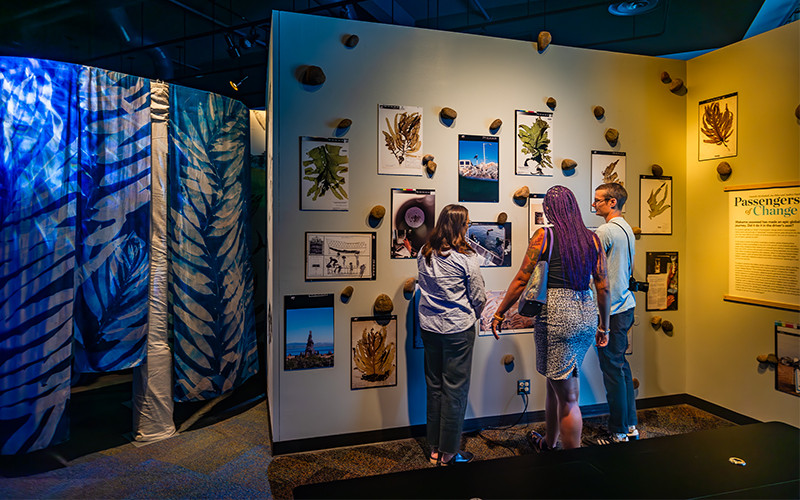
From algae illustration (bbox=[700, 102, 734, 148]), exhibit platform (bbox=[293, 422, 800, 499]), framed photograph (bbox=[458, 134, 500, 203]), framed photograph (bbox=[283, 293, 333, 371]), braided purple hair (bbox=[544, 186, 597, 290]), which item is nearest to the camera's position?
exhibit platform (bbox=[293, 422, 800, 499])

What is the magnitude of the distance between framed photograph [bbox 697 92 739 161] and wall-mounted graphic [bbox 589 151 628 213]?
0.64 metres

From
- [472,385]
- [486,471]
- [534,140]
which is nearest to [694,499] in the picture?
[486,471]

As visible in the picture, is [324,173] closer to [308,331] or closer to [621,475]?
[308,331]

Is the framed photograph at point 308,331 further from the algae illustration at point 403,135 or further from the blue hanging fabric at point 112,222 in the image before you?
the algae illustration at point 403,135

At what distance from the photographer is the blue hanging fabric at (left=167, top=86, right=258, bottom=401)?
9.09ft

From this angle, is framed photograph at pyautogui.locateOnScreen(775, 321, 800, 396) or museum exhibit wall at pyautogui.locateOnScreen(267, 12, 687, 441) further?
framed photograph at pyautogui.locateOnScreen(775, 321, 800, 396)

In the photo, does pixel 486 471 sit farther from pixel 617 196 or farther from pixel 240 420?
pixel 240 420

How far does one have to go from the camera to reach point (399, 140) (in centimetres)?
274

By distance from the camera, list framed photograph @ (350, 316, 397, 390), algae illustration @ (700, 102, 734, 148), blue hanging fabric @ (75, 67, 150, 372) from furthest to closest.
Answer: algae illustration @ (700, 102, 734, 148) → framed photograph @ (350, 316, 397, 390) → blue hanging fabric @ (75, 67, 150, 372)

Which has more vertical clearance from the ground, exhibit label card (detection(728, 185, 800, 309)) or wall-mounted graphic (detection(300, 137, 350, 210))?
wall-mounted graphic (detection(300, 137, 350, 210))

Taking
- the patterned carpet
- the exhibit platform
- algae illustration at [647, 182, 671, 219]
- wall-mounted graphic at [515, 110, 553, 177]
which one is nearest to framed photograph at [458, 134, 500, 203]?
wall-mounted graphic at [515, 110, 553, 177]

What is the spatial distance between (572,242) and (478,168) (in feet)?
3.06

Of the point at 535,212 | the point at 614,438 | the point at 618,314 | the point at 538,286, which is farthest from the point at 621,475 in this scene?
the point at 535,212

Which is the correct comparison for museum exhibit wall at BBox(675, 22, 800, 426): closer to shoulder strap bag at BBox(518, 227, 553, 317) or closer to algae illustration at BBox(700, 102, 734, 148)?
algae illustration at BBox(700, 102, 734, 148)
